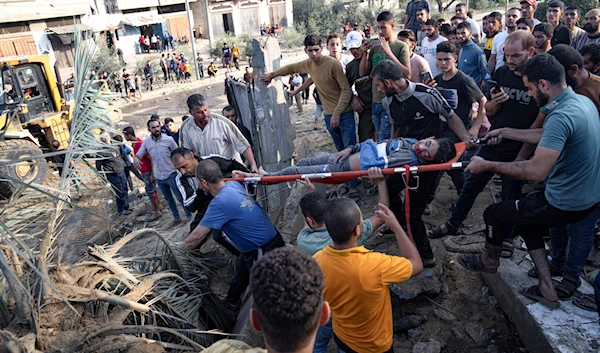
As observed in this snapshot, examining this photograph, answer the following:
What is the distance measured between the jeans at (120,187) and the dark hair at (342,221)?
576 cm

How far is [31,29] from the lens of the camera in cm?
2347

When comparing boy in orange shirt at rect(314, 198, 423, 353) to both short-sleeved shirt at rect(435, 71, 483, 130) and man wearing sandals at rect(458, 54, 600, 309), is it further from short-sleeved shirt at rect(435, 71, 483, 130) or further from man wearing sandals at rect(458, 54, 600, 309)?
short-sleeved shirt at rect(435, 71, 483, 130)

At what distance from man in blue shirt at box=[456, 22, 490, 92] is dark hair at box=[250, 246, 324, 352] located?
15.3 feet

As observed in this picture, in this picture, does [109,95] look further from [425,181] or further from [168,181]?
[168,181]

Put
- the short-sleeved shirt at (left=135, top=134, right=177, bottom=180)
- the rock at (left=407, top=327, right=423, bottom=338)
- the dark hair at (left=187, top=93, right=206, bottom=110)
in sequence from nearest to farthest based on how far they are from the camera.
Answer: the rock at (left=407, top=327, right=423, bottom=338), the dark hair at (left=187, top=93, right=206, bottom=110), the short-sleeved shirt at (left=135, top=134, right=177, bottom=180)

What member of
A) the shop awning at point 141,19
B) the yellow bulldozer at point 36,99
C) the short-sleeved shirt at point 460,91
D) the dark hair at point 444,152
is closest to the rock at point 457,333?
the dark hair at point 444,152

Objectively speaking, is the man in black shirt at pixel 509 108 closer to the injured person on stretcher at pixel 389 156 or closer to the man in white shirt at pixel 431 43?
the injured person on stretcher at pixel 389 156

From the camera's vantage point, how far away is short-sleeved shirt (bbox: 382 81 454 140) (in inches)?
157

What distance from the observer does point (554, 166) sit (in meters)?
3.00

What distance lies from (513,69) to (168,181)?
5050 millimetres

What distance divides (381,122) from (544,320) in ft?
9.19

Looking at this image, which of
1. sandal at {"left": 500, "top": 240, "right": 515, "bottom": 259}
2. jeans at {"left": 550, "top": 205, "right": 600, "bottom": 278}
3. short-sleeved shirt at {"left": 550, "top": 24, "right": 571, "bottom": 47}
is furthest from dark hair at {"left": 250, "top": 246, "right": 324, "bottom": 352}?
short-sleeved shirt at {"left": 550, "top": 24, "right": 571, "bottom": 47}

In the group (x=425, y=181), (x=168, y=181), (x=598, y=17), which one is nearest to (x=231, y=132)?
(x=168, y=181)

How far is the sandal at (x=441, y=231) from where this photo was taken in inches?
168
